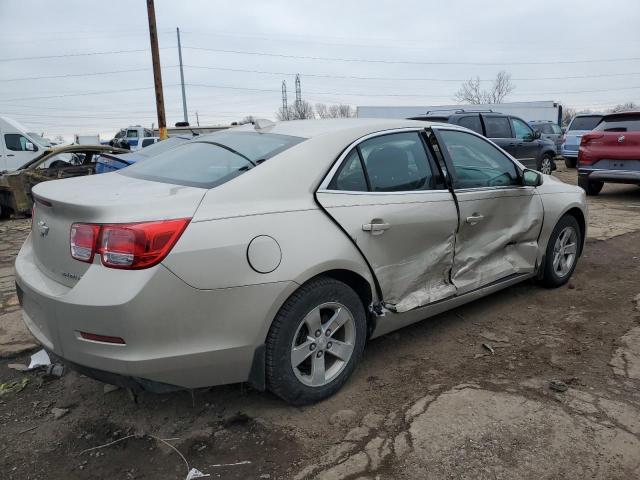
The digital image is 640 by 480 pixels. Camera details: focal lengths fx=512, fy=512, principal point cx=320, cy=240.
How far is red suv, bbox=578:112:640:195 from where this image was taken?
30.4 feet

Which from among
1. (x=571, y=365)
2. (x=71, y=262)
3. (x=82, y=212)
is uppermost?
(x=82, y=212)

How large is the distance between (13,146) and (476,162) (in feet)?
58.6

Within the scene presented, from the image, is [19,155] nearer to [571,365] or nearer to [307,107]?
[571,365]

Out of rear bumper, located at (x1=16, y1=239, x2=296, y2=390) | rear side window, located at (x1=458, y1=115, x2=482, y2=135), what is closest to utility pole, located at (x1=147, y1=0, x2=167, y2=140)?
rear side window, located at (x1=458, y1=115, x2=482, y2=135)

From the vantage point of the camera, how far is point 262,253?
2.46 m

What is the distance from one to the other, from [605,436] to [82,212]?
8.99ft

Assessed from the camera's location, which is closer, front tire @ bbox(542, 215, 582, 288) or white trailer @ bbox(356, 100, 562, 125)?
front tire @ bbox(542, 215, 582, 288)

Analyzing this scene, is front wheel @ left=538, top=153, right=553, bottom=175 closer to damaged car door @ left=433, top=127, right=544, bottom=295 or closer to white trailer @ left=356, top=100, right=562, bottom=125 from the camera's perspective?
damaged car door @ left=433, top=127, right=544, bottom=295

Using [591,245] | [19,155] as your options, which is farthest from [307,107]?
[591,245]

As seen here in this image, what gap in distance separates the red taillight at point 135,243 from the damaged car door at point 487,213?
81.1 inches

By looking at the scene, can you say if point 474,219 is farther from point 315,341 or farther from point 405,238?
point 315,341

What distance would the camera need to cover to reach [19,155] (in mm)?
17281

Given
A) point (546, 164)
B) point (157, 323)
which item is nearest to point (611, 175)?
point (546, 164)

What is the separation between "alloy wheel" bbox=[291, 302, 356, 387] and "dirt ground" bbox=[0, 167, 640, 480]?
7.1 inches
